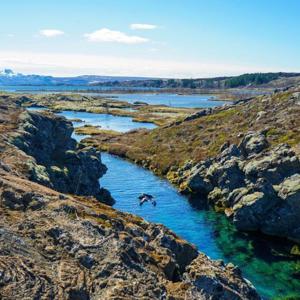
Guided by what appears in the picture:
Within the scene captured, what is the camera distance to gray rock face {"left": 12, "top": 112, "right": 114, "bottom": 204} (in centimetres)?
7569

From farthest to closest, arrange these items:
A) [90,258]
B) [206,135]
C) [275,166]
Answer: [206,135] < [275,166] < [90,258]

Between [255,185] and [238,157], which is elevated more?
[238,157]

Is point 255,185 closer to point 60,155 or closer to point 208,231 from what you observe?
point 208,231

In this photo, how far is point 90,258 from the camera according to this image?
33.3m

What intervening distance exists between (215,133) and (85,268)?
112 metres

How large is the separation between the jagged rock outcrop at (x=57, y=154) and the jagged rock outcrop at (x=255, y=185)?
2135 centimetres

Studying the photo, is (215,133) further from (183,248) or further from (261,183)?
(183,248)

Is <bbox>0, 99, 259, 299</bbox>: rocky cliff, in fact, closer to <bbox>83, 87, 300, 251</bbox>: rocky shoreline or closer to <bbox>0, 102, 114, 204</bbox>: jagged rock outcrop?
<bbox>0, 102, 114, 204</bbox>: jagged rock outcrop

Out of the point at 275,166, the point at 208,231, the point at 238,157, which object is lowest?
the point at 208,231

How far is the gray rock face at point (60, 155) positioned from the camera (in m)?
75.7

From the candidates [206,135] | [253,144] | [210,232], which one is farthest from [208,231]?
[206,135]

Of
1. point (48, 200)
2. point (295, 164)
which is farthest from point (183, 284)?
point (295, 164)

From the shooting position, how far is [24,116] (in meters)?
95.6

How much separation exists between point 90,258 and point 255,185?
175ft
